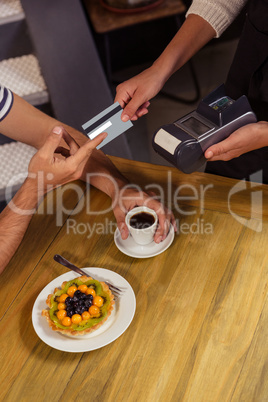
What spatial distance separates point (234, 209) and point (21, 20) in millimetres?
1518

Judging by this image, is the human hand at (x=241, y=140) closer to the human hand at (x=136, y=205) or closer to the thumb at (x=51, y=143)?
the human hand at (x=136, y=205)

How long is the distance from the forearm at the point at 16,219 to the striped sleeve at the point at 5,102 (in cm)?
32

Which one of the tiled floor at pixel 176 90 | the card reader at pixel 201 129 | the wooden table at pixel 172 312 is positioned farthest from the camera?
the tiled floor at pixel 176 90

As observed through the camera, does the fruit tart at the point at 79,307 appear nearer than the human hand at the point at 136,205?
Yes

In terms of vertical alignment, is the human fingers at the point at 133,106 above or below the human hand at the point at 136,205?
above

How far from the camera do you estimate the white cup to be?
4.41 ft

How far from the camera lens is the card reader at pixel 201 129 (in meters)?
1.27

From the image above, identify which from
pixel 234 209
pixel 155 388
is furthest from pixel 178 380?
pixel 234 209

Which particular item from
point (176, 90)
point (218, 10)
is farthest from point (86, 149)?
point (176, 90)

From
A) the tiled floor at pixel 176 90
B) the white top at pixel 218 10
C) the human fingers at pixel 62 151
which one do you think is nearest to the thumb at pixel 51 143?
the human fingers at pixel 62 151

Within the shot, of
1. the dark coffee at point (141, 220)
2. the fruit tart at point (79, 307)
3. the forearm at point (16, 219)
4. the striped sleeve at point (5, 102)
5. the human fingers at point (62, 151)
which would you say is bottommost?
the dark coffee at point (141, 220)

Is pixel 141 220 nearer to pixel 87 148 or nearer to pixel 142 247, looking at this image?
pixel 142 247

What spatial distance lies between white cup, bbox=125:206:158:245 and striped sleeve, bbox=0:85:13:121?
0.59 meters

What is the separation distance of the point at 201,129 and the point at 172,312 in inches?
19.3
